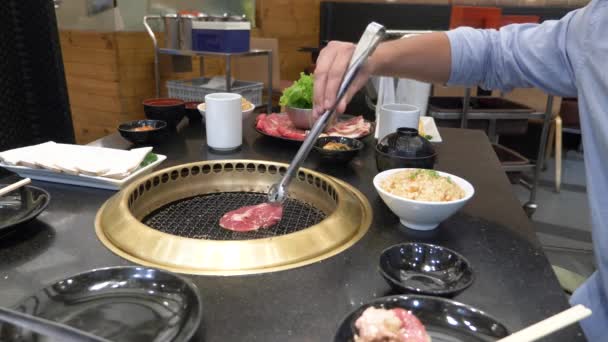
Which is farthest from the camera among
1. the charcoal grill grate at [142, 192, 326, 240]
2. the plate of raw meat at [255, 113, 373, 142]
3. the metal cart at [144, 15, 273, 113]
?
the metal cart at [144, 15, 273, 113]

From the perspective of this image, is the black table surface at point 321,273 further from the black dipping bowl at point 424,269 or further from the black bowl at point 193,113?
the black bowl at point 193,113

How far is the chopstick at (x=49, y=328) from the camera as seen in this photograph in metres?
0.59

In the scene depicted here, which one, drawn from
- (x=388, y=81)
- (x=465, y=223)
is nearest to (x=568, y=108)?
(x=388, y=81)

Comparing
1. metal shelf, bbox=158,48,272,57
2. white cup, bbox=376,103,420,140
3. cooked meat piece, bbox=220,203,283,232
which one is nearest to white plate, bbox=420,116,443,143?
white cup, bbox=376,103,420,140

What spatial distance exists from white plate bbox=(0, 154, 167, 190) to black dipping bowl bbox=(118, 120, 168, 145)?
0.35 metres

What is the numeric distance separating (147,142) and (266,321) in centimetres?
116

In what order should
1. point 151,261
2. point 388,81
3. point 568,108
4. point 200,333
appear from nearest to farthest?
point 200,333
point 151,261
point 388,81
point 568,108

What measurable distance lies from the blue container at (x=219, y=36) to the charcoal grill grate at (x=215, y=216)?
2.23 m

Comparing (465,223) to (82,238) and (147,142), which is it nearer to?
(82,238)

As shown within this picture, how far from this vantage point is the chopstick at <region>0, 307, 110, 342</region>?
1.95 ft

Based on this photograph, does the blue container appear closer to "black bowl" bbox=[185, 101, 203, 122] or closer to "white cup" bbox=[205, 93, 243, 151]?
"black bowl" bbox=[185, 101, 203, 122]

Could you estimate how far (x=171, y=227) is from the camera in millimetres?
1210

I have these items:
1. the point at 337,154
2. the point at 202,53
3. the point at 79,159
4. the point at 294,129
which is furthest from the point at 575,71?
the point at 202,53

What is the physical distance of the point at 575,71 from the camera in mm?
1120
